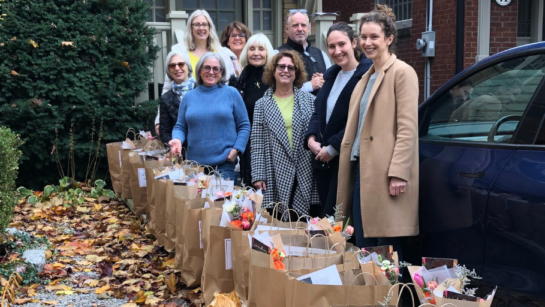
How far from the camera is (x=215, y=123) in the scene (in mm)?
5262

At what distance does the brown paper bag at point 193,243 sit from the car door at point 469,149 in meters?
1.42

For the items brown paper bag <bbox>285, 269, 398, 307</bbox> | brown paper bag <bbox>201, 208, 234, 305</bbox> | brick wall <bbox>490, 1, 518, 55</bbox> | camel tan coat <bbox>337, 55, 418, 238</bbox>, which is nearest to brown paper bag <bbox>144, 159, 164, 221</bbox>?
brown paper bag <bbox>201, 208, 234, 305</bbox>

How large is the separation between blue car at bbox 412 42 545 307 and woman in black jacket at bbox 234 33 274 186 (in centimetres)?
226

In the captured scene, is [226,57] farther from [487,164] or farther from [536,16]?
[536,16]

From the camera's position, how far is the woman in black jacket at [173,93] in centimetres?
603

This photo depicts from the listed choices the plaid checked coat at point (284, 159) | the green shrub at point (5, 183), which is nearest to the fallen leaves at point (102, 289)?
the green shrub at point (5, 183)

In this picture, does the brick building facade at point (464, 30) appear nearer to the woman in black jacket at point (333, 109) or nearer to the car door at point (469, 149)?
the woman in black jacket at point (333, 109)

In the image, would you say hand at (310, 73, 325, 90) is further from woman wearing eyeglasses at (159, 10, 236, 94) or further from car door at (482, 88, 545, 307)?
car door at (482, 88, 545, 307)

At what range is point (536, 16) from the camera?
11.5 metres

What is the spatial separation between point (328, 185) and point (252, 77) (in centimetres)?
163

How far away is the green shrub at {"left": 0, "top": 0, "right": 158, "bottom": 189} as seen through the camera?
7.60 meters

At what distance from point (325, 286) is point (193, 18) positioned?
462cm

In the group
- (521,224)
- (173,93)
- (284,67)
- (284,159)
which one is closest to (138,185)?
(173,93)

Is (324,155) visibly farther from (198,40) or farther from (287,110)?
(198,40)
